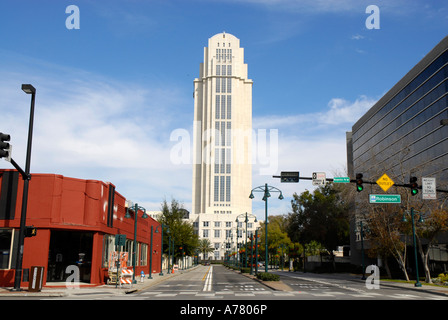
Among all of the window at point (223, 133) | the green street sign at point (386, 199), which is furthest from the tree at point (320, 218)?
the window at point (223, 133)

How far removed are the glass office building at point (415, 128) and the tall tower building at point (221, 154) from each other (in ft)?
372

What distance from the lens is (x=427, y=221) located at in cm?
3912

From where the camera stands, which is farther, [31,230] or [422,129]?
[422,129]

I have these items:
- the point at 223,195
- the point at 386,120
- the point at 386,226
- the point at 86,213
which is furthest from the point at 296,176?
the point at 223,195

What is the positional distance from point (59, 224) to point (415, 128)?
160ft

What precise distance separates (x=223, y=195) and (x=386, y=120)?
122804 mm

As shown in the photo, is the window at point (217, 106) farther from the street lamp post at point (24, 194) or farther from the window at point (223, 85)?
the street lamp post at point (24, 194)

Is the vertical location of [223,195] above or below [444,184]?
above

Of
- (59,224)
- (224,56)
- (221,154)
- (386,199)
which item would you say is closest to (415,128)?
(386,199)

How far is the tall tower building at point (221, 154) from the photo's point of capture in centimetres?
18138

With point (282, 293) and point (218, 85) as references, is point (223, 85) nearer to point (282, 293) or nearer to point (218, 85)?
point (218, 85)

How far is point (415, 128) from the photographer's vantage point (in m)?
58.5

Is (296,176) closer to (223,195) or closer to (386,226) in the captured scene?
(386,226)

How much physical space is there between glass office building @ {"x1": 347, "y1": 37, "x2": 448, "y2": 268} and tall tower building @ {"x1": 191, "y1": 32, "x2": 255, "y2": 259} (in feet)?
372
